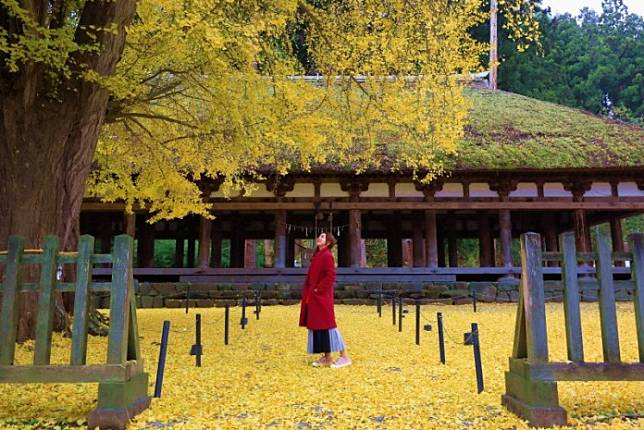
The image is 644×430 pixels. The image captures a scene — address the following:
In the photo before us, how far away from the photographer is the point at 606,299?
Result: 2922 millimetres

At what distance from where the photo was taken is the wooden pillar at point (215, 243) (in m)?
14.7

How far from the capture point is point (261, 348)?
576 cm

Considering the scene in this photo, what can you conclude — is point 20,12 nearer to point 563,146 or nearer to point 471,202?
point 471,202

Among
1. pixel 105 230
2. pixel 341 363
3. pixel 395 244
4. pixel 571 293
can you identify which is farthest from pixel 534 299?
pixel 105 230

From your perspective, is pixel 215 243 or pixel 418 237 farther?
pixel 215 243

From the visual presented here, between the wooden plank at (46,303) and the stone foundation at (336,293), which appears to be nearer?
the wooden plank at (46,303)

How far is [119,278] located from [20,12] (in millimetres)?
3115

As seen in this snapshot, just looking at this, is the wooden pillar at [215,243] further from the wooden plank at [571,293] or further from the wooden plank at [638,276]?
the wooden plank at [638,276]

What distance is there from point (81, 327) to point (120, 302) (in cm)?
29

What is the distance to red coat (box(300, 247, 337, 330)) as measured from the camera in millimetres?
4590

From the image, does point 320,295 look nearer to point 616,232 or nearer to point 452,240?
point 452,240

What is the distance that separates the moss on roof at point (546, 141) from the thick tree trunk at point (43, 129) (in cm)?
867

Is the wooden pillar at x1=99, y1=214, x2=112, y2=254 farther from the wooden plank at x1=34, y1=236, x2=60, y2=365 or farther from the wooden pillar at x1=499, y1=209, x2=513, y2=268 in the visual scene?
the wooden plank at x1=34, y1=236, x2=60, y2=365

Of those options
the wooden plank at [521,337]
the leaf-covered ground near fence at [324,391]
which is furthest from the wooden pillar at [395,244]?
the wooden plank at [521,337]
